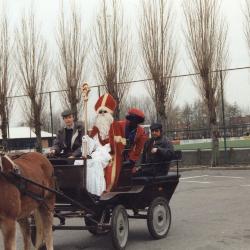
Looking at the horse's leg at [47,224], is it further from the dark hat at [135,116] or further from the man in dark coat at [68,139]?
the dark hat at [135,116]

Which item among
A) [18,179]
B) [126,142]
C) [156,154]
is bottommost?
[18,179]

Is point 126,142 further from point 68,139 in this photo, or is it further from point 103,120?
point 68,139

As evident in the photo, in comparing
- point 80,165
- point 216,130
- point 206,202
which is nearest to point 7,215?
point 80,165

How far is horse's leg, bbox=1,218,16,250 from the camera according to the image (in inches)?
236

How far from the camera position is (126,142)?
8203mm

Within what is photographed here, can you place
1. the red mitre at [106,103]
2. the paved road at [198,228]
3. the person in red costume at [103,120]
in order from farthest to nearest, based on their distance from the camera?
the red mitre at [106,103]
the person in red costume at [103,120]
the paved road at [198,228]

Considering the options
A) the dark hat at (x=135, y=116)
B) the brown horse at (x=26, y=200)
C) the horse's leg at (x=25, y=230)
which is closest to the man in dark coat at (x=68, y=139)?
Answer: the dark hat at (x=135, y=116)

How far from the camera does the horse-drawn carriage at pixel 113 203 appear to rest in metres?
7.34

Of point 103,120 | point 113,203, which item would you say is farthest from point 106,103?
point 113,203

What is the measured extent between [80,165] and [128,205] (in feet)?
3.81

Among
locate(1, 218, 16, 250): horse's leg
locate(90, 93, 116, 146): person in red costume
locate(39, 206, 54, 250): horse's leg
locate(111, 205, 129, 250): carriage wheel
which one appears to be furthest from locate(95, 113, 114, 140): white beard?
locate(1, 218, 16, 250): horse's leg

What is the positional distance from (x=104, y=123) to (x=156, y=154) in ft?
3.37

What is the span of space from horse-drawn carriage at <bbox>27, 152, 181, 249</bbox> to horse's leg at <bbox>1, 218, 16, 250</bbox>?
42.1 inches

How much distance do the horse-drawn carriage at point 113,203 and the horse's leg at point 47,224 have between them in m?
0.28
